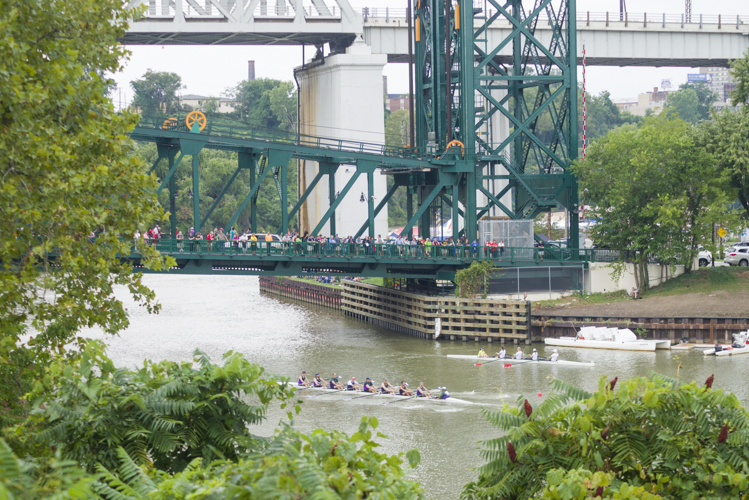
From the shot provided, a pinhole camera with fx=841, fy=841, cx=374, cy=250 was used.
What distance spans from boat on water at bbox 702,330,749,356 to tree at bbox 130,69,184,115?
93232 mm

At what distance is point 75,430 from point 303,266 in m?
37.3

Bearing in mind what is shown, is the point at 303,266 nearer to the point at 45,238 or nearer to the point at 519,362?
the point at 519,362

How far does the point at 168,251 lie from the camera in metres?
42.2

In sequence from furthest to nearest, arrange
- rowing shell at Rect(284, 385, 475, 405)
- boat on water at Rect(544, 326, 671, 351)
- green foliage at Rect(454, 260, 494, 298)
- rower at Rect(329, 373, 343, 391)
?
1. green foliage at Rect(454, 260, 494, 298)
2. boat on water at Rect(544, 326, 671, 351)
3. rower at Rect(329, 373, 343, 391)
4. rowing shell at Rect(284, 385, 475, 405)

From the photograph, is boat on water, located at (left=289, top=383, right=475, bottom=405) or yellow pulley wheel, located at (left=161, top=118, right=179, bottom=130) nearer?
boat on water, located at (left=289, top=383, right=475, bottom=405)

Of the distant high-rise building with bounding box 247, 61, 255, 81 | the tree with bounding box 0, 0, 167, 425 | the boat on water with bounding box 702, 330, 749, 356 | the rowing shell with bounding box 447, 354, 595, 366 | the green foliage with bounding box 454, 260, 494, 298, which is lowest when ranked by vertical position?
the rowing shell with bounding box 447, 354, 595, 366

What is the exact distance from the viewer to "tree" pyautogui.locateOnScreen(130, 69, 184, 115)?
120 meters

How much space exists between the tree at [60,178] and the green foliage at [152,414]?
4.75 metres

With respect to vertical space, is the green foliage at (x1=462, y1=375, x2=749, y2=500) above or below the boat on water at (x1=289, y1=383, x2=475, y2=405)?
above

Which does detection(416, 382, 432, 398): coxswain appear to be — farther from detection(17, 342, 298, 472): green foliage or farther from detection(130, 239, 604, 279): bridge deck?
detection(17, 342, 298, 472): green foliage

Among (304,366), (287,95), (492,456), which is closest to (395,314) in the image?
(304,366)

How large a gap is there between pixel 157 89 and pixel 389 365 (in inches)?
3606

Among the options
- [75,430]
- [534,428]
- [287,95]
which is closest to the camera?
[75,430]

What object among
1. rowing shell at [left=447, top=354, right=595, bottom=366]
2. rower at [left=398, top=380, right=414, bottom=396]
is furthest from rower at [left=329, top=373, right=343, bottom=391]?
rowing shell at [left=447, top=354, right=595, bottom=366]
